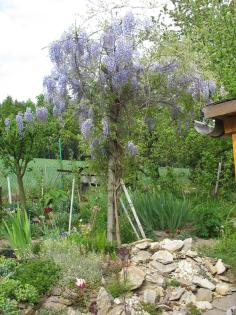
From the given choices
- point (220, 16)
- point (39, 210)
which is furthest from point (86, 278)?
point (220, 16)

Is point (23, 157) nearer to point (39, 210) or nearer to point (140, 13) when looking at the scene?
point (39, 210)

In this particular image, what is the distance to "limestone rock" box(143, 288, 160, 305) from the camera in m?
5.84

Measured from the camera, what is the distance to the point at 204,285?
20.9 ft

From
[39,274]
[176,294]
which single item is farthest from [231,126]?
[39,274]

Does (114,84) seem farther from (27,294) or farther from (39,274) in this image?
(27,294)

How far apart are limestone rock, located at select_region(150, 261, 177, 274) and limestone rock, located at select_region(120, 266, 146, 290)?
296 mm

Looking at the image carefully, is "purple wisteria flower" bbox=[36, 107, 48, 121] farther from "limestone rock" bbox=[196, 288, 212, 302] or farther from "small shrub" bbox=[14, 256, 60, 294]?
"limestone rock" bbox=[196, 288, 212, 302]

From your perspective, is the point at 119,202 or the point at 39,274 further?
the point at 119,202

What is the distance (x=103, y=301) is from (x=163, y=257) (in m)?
1.41

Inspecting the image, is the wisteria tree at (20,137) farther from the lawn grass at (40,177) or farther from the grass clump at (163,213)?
the grass clump at (163,213)

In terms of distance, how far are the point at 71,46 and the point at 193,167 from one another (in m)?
6.76

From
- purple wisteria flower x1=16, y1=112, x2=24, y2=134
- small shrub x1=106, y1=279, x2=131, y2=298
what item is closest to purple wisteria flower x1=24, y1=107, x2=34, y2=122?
purple wisteria flower x1=16, y1=112, x2=24, y2=134

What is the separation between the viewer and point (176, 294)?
6047mm

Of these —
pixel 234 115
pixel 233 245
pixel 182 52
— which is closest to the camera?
pixel 234 115
